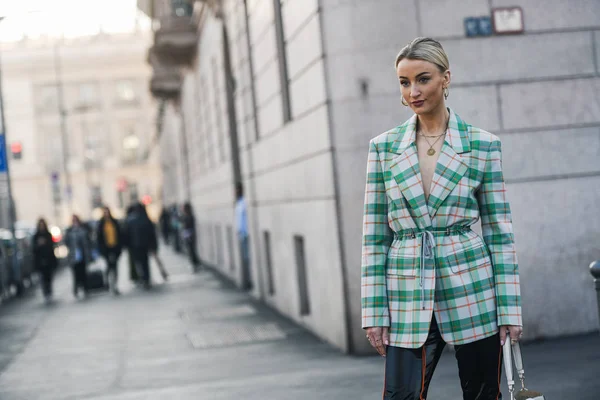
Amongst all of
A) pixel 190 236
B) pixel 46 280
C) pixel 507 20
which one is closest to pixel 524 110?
pixel 507 20

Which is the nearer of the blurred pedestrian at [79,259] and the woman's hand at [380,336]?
the woman's hand at [380,336]

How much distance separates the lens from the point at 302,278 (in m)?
11.7

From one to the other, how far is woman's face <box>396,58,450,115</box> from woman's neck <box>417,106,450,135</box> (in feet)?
0.23

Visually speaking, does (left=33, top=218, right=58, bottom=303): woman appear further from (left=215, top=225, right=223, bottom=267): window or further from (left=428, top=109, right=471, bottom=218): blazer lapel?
(left=428, top=109, right=471, bottom=218): blazer lapel

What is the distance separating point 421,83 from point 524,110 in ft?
17.3

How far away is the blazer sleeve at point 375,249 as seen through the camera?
12.1ft

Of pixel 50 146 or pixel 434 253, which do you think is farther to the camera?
pixel 50 146

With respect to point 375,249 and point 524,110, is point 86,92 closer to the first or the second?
point 524,110

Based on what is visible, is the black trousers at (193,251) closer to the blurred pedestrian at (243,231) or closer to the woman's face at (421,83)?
the blurred pedestrian at (243,231)

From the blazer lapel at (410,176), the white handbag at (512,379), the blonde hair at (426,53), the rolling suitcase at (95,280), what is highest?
the blonde hair at (426,53)

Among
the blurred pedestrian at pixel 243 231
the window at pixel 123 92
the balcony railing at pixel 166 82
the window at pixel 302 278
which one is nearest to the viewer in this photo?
the window at pixel 302 278

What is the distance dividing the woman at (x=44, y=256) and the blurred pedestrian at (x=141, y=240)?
5.42ft

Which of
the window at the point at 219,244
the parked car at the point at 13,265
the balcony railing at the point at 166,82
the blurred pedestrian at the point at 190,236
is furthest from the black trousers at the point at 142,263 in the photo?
the balcony railing at the point at 166,82

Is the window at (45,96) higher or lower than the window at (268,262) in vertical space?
higher
